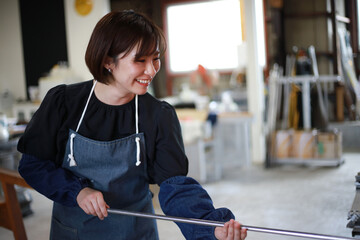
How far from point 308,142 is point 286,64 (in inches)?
28.5

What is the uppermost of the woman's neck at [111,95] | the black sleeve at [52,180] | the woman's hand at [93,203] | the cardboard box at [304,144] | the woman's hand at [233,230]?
the woman's neck at [111,95]

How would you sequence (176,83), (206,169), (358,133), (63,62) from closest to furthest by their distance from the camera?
(358,133) < (206,169) < (63,62) < (176,83)

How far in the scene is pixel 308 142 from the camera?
3.59m

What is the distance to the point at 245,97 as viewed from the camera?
428cm

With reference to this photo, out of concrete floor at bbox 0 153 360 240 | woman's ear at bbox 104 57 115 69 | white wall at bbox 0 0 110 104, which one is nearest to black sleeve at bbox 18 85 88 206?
woman's ear at bbox 104 57 115 69

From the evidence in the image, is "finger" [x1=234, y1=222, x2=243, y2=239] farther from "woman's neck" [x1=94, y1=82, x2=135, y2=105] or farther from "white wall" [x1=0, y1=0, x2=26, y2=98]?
"white wall" [x1=0, y1=0, x2=26, y2=98]

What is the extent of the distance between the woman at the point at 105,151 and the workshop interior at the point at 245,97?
0.27m

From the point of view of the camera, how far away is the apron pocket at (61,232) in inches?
43.2

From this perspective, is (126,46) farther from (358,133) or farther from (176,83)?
(176,83)

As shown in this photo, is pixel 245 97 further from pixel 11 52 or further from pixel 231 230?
pixel 231 230

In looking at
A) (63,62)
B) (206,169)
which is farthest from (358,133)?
(63,62)

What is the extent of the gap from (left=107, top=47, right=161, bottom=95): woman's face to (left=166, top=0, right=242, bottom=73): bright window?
100cm

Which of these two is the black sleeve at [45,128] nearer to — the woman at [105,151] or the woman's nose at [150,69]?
the woman at [105,151]

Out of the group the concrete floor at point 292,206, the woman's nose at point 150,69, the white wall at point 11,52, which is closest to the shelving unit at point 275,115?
the concrete floor at point 292,206
